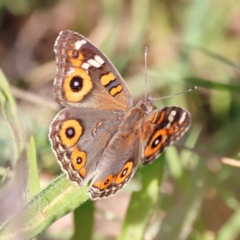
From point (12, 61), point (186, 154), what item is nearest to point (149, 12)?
point (12, 61)

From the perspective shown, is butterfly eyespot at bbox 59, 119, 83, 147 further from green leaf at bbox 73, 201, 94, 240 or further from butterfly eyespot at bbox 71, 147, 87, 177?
green leaf at bbox 73, 201, 94, 240

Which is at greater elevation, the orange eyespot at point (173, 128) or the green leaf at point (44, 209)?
the green leaf at point (44, 209)

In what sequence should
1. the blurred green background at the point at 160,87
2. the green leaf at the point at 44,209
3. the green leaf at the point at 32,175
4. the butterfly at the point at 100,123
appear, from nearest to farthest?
the green leaf at the point at 44,209 → the green leaf at the point at 32,175 → the butterfly at the point at 100,123 → the blurred green background at the point at 160,87

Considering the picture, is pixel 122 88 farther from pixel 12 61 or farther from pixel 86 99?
pixel 12 61

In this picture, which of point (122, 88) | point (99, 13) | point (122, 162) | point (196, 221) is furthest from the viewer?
point (99, 13)

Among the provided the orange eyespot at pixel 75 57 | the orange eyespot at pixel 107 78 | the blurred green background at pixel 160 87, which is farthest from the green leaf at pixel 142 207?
the orange eyespot at pixel 75 57

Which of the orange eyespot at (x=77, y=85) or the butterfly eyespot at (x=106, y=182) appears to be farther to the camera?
the orange eyespot at (x=77, y=85)

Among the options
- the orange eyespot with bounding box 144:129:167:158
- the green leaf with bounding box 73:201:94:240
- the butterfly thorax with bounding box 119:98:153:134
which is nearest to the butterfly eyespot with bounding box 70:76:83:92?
the butterfly thorax with bounding box 119:98:153:134

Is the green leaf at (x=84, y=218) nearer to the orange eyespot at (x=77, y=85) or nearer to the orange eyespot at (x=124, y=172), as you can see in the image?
the orange eyespot at (x=124, y=172)
